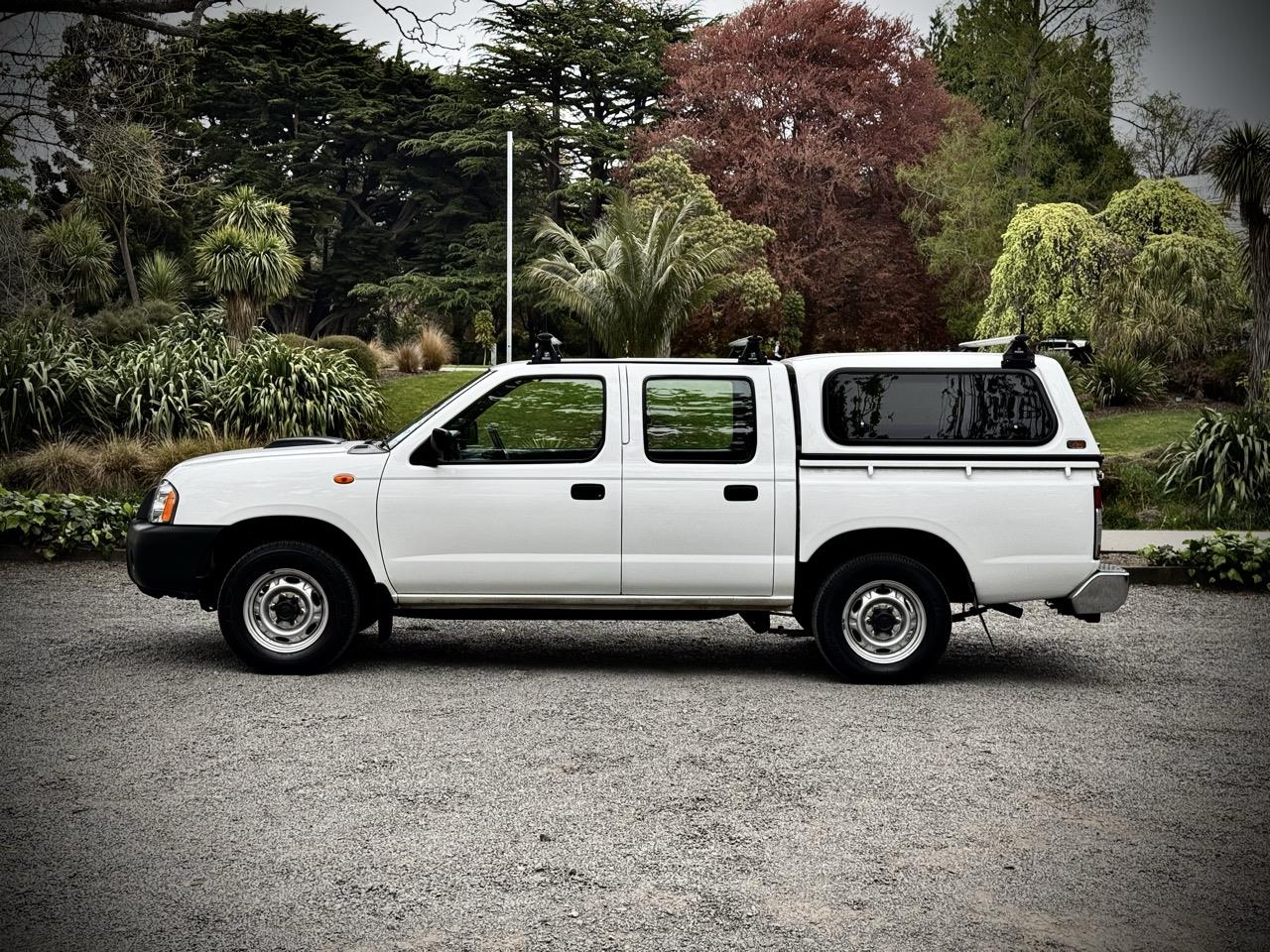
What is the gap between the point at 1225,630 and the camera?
31.5 ft

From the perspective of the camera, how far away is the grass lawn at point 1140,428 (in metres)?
19.7

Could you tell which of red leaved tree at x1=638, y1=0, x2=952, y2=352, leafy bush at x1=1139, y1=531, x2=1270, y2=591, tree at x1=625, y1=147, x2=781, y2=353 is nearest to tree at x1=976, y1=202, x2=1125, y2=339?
tree at x1=625, y1=147, x2=781, y2=353

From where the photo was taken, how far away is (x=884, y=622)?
771 centimetres

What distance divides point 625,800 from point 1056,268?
89.5 ft

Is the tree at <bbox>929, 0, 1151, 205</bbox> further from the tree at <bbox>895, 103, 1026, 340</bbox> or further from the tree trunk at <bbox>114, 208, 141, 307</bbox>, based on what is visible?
the tree trunk at <bbox>114, 208, 141, 307</bbox>

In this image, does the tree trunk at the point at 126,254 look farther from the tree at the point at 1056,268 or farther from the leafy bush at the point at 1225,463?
the leafy bush at the point at 1225,463

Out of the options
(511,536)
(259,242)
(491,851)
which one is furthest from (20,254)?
(491,851)

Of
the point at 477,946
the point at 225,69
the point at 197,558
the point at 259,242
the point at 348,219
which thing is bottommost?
the point at 477,946

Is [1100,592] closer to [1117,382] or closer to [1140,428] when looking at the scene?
[1140,428]

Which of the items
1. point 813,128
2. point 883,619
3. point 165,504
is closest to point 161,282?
point 813,128

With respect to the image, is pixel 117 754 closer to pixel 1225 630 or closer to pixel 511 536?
pixel 511 536

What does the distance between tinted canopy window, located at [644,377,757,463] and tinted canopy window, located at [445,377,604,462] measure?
0.33 m

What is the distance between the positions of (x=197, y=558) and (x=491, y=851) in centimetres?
371

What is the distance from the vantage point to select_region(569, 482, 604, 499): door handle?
301 inches
